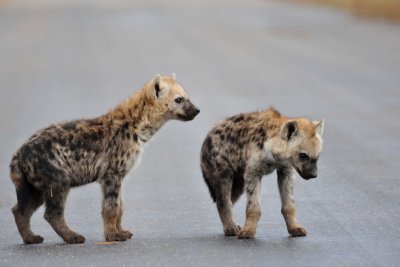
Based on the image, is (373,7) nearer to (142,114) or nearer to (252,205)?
(142,114)

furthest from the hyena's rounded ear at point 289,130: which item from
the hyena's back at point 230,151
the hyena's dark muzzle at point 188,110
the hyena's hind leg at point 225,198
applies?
the hyena's dark muzzle at point 188,110

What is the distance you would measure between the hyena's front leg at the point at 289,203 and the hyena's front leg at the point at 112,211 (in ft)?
4.08

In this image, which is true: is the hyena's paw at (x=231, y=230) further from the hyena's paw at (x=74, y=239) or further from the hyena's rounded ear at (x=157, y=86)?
the hyena's rounded ear at (x=157, y=86)

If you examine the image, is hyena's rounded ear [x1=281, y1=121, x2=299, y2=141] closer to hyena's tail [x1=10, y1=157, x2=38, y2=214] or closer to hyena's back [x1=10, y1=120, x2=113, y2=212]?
hyena's back [x1=10, y1=120, x2=113, y2=212]

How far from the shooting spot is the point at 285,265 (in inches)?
323

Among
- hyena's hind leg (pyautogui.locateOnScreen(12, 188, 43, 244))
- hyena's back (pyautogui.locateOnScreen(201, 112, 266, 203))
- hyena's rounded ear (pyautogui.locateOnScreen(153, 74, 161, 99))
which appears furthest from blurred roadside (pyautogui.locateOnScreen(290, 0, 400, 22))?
hyena's hind leg (pyautogui.locateOnScreen(12, 188, 43, 244))

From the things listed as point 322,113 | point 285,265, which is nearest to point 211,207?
point 285,265

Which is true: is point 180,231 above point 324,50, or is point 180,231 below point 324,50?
above

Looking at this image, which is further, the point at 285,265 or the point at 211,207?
the point at 211,207

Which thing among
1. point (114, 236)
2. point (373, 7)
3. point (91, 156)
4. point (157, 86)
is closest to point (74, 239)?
point (114, 236)

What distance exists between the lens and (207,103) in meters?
18.2

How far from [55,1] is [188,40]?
1245cm

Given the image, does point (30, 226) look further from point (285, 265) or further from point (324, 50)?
point (324, 50)

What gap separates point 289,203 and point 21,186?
2105 mm
